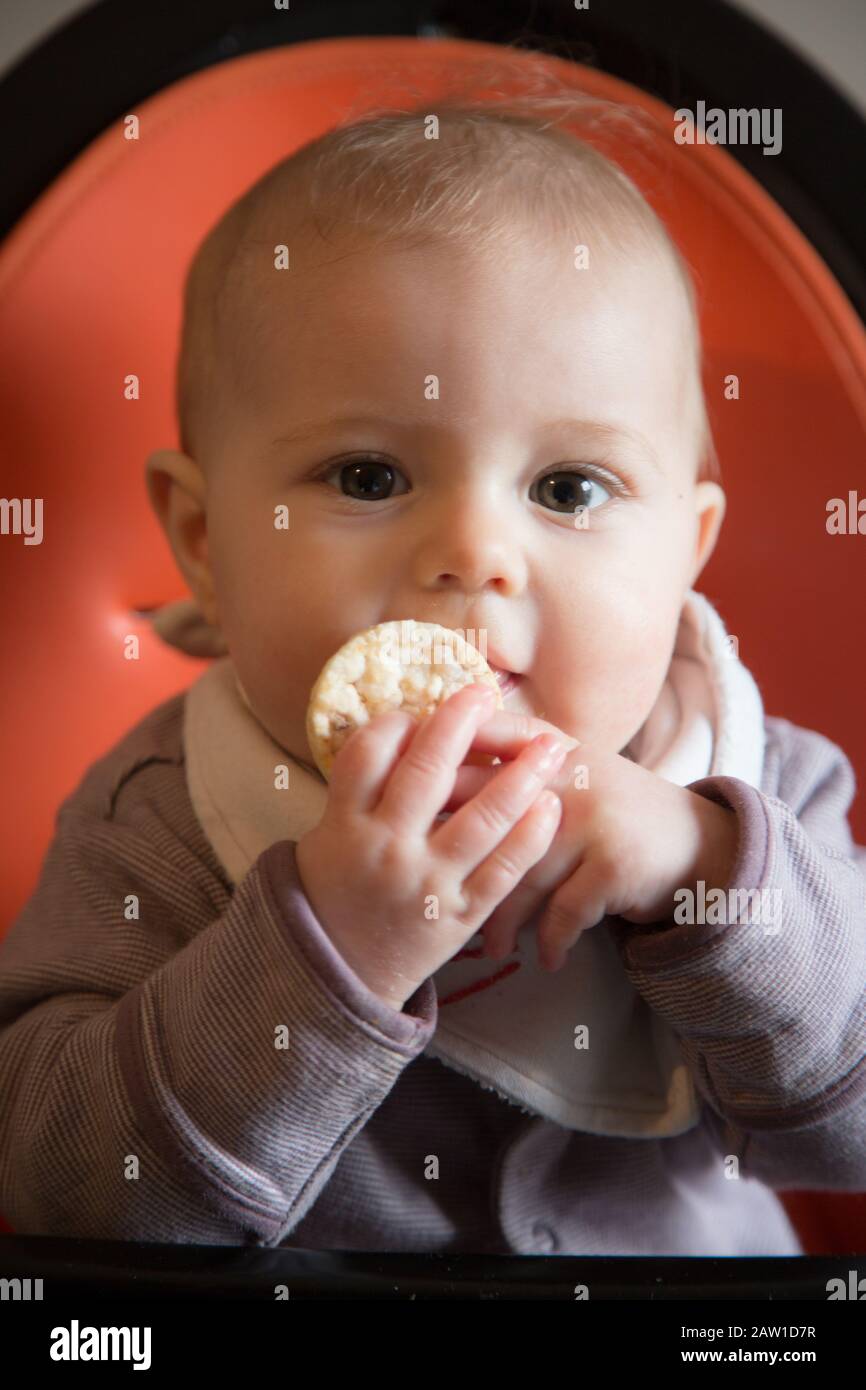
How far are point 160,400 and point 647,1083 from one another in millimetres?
605

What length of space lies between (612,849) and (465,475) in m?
0.22

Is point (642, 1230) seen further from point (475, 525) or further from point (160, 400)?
point (160, 400)

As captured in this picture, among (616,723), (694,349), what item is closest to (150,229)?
(694,349)

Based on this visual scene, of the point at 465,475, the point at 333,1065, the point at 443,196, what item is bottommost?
the point at 333,1065

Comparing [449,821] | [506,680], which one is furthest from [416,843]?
[506,680]

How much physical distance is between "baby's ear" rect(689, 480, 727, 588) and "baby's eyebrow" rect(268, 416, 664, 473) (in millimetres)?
118

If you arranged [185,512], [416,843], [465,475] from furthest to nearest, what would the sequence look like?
[185,512], [465,475], [416,843]

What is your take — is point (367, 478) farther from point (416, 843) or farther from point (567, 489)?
point (416, 843)

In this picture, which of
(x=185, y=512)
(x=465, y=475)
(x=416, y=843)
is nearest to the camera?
(x=416, y=843)

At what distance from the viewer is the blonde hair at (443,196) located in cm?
77

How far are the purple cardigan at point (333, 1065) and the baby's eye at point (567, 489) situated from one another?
18cm

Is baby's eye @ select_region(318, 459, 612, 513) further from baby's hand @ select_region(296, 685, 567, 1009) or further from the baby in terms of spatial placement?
baby's hand @ select_region(296, 685, 567, 1009)

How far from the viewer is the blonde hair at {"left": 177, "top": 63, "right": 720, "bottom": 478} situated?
77 cm

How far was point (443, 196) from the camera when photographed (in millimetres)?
766
